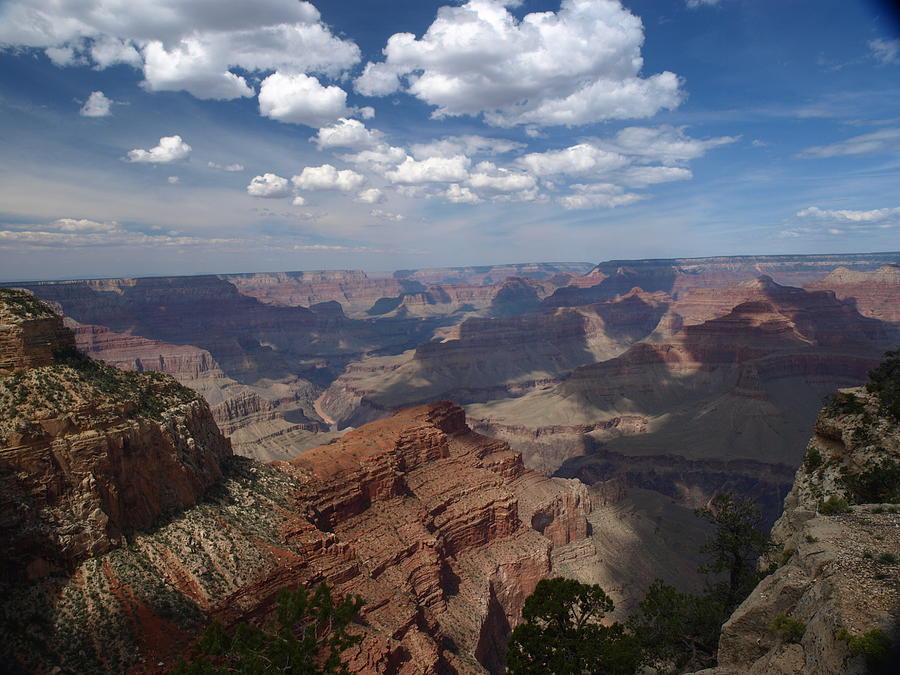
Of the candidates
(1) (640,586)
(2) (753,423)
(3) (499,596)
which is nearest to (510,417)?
(2) (753,423)

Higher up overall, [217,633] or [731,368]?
[217,633]

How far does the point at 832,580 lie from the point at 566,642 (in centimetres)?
965

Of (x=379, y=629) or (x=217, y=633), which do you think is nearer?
(x=217, y=633)

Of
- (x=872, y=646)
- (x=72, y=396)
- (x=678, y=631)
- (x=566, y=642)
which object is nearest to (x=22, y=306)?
(x=72, y=396)

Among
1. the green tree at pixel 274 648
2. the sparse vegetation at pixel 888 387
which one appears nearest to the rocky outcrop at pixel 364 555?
the green tree at pixel 274 648

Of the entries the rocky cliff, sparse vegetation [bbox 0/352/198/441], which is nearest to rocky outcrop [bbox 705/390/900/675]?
the rocky cliff

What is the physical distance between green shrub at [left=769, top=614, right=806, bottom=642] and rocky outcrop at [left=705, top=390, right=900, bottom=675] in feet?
0.11

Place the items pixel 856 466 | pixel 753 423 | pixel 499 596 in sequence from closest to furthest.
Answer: pixel 856 466 → pixel 499 596 → pixel 753 423

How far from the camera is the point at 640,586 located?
55.5 metres

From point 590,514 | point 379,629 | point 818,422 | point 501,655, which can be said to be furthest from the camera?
point 590,514

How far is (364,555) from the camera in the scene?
125 ft

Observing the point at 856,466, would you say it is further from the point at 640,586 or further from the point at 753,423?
the point at 753,423

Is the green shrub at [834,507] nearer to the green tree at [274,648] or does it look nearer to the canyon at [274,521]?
the green tree at [274,648]

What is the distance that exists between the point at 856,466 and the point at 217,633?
97.6 ft
